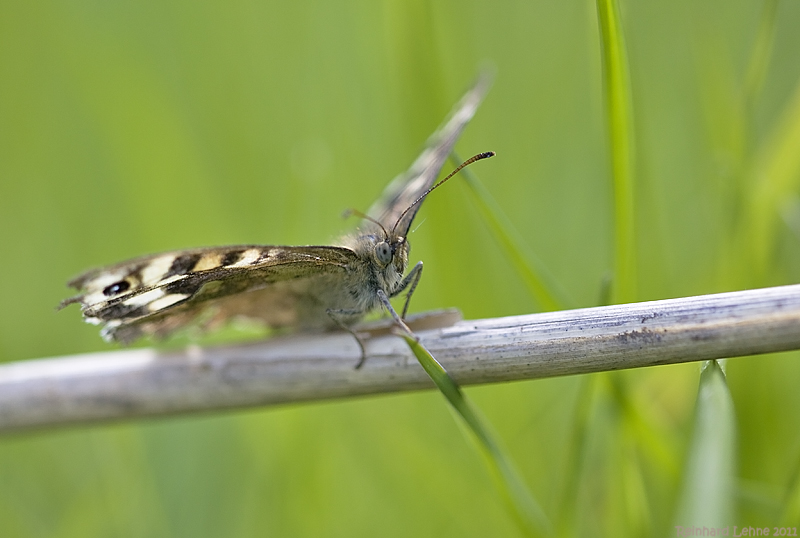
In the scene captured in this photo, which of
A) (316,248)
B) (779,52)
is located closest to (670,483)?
(316,248)

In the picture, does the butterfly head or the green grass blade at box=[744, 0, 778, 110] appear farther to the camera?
the butterfly head

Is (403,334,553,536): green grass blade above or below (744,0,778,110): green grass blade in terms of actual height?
below

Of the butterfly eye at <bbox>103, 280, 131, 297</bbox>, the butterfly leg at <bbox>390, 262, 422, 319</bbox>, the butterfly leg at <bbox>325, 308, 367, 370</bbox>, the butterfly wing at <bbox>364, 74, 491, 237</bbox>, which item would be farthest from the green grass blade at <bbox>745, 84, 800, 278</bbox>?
the butterfly eye at <bbox>103, 280, 131, 297</bbox>

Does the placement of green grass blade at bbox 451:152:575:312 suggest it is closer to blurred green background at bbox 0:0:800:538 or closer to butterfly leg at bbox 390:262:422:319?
blurred green background at bbox 0:0:800:538

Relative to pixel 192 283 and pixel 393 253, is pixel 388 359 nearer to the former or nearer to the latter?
pixel 393 253

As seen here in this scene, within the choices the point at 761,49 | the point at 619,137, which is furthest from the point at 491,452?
the point at 761,49

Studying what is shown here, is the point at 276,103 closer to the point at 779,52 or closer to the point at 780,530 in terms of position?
the point at 779,52

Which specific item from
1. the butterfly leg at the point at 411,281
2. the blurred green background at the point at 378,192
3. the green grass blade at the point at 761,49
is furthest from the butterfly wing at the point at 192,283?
the green grass blade at the point at 761,49
